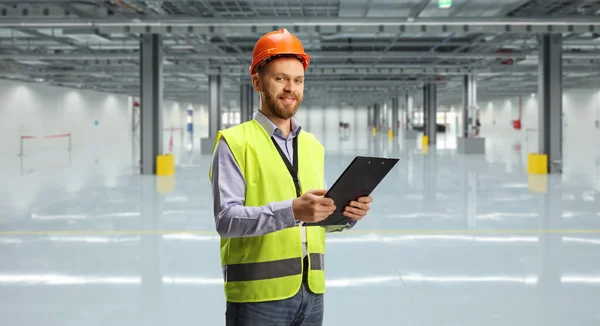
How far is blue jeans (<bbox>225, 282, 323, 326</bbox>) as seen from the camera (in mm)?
2182

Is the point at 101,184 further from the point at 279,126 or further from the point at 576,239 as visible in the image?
the point at 279,126

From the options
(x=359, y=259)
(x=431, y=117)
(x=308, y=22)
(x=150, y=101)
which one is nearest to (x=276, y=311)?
(x=359, y=259)

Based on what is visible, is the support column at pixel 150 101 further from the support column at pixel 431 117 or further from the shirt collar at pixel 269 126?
the support column at pixel 431 117

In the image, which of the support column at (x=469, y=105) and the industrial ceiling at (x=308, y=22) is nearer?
the industrial ceiling at (x=308, y=22)

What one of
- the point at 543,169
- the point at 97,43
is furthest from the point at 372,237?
the point at 97,43

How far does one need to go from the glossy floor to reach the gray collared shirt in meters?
3.26

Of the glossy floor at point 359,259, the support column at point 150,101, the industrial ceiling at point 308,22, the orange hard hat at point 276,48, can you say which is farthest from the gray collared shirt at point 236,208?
the support column at point 150,101

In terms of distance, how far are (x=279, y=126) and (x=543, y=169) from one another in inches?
758

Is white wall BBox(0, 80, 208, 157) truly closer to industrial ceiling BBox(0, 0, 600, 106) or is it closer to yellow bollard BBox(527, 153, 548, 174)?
industrial ceiling BBox(0, 0, 600, 106)

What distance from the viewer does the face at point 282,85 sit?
85.8 inches

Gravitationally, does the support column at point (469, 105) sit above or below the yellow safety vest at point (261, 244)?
above

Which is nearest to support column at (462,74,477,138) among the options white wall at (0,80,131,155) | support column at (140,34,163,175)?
support column at (140,34,163,175)

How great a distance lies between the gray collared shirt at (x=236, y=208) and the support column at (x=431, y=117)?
40.7 m

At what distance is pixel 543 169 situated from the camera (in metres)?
19.3
